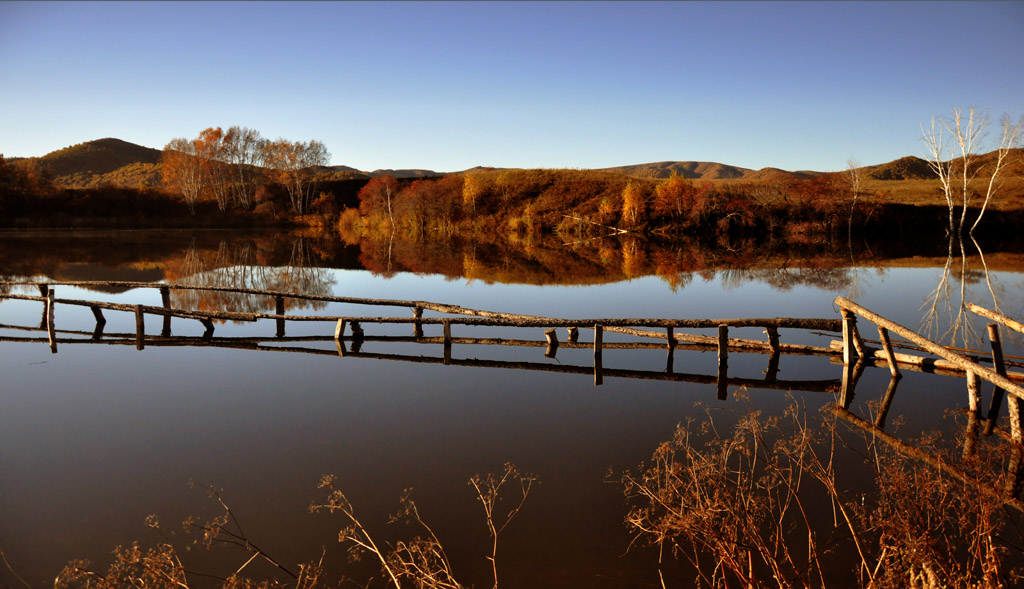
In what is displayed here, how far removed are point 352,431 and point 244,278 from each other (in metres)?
25.5

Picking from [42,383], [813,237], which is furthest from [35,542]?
[813,237]

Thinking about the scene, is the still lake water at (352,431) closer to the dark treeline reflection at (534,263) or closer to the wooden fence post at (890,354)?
the wooden fence post at (890,354)

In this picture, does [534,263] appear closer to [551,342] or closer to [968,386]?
[551,342]

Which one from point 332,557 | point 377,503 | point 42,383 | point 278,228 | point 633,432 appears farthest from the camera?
point 278,228

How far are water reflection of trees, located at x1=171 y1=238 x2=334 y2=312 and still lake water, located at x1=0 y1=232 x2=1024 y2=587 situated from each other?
10.5ft

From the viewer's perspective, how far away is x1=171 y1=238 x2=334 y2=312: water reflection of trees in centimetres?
2389

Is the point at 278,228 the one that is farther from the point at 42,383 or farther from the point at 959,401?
the point at 959,401

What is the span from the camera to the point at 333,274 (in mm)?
34719

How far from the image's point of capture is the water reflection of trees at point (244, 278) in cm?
2389

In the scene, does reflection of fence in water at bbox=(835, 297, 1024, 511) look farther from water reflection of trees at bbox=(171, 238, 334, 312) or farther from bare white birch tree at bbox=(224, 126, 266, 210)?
bare white birch tree at bbox=(224, 126, 266, 210)

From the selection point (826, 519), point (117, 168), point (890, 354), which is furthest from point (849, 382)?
point (117, 168)

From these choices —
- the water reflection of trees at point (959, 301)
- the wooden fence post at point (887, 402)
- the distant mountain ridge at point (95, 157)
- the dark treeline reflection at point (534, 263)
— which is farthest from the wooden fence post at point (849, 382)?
the distant mountain ridge at point (95, 157)

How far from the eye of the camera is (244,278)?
32500mm

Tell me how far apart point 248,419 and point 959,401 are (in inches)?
530
